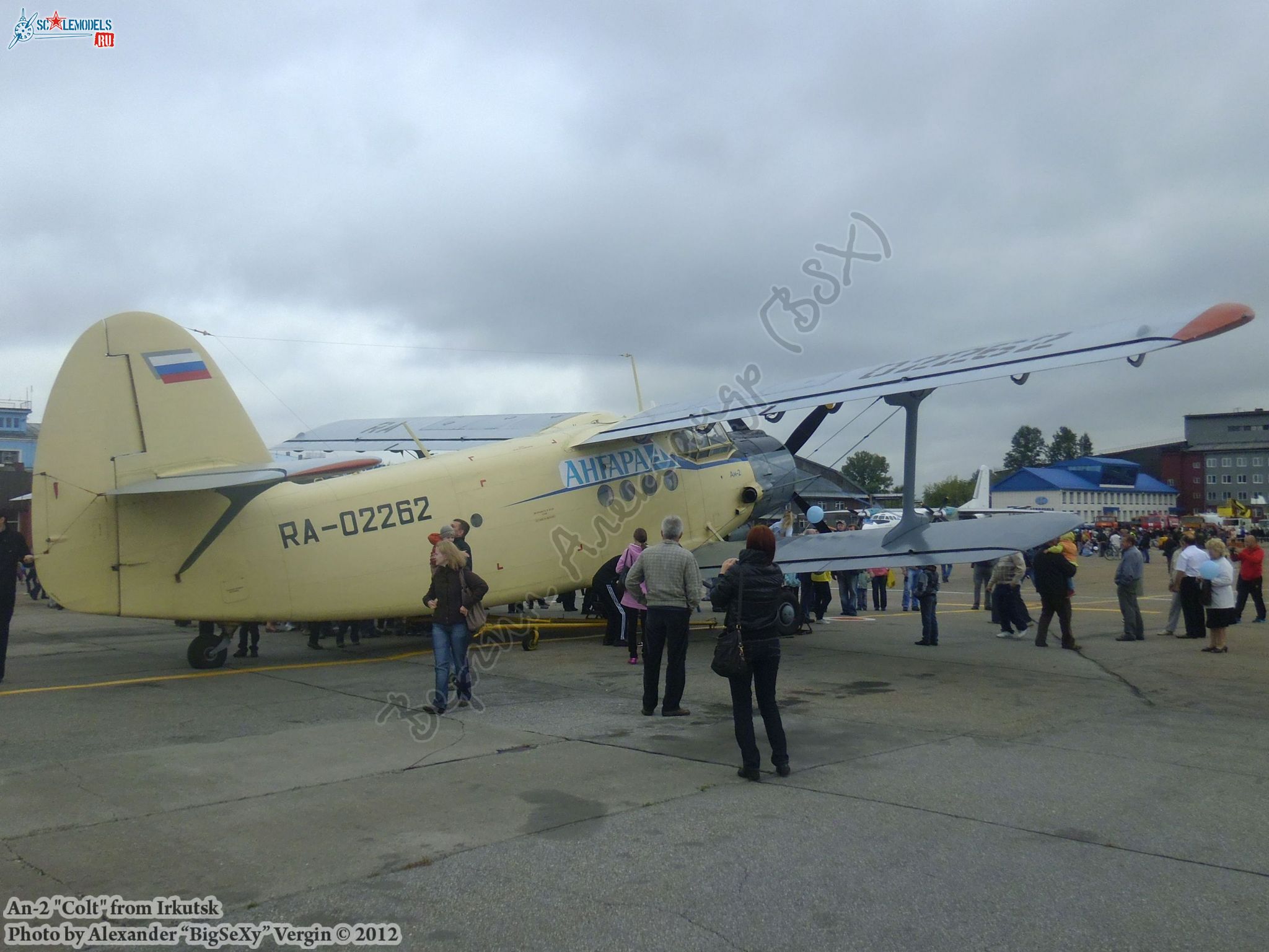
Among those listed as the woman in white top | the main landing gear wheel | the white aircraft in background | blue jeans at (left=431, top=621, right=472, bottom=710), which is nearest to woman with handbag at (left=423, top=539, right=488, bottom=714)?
blue jeans at (left=431, top=621, right=472, bottom=710)

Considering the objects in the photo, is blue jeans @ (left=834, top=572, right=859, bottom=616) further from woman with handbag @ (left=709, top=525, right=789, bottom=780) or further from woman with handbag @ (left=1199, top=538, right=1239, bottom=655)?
woman with handbag @ (left=709, top=525, right=789, bottom=780)

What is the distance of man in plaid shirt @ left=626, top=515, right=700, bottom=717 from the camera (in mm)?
8656

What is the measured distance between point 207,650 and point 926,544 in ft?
31.8

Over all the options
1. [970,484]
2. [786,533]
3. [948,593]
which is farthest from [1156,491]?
[786,533]

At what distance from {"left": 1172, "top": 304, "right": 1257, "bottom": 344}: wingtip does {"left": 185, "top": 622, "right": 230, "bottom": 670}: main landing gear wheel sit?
1168 centimetres

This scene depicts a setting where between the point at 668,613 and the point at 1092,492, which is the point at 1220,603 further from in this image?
the point at 1092,492

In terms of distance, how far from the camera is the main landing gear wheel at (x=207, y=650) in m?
11.6

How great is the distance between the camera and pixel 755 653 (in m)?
6.55

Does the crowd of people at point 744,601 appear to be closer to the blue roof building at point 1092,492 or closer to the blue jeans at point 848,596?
the blue jeans at point 848,596

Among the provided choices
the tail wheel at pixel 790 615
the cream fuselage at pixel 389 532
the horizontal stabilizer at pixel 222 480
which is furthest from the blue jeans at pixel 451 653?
the tail wheel at pixel 790 615

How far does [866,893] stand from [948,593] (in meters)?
25.2

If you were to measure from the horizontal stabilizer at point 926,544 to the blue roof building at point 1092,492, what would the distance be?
67.6 m

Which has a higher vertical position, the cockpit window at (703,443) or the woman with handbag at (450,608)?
the cockpit window at (703,443)

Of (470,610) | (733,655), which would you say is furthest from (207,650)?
(733,655)
